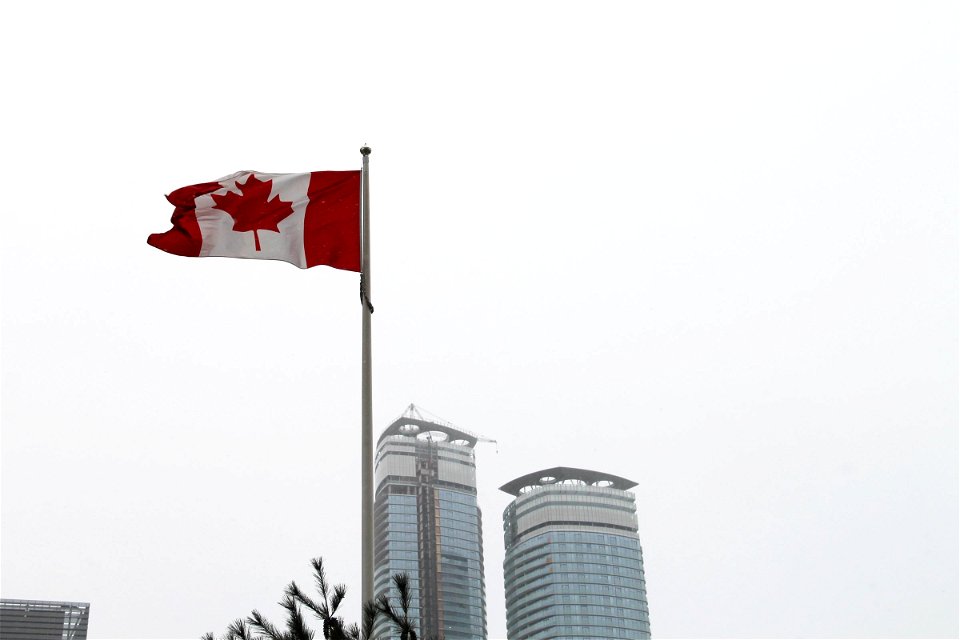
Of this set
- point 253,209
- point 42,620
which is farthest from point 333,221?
point 42,620

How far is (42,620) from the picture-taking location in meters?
190

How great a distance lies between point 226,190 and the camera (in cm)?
1728

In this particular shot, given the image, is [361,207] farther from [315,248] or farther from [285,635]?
[285,635]

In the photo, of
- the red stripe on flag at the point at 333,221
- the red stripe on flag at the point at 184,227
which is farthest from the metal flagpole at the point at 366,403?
the red stripe on flag at the point at 184,227

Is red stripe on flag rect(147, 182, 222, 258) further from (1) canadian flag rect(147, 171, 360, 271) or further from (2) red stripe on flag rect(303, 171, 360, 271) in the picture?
(2) red stripe on flag rect(303, 171, 360, 271)

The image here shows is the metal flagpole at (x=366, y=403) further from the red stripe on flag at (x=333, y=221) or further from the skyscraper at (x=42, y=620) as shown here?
the skyscraper at (x=42, y=620)

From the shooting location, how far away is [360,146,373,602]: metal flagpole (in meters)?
13.8

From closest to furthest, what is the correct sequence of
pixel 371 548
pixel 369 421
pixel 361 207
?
pixel 371 548 → pixel 369 421 → pixel 361 207

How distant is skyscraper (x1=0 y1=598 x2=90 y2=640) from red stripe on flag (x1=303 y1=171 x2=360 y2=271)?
19134 cm

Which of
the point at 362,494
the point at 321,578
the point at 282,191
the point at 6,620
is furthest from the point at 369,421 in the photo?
the point at 6,620

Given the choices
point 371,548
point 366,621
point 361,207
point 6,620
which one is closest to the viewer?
point 366,621

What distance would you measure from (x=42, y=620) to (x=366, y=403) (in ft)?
642

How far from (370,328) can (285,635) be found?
493 centimetres

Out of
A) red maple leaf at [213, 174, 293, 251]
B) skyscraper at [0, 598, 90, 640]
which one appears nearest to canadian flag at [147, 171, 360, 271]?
red maple leaf at [213, 174, 293, 251]
